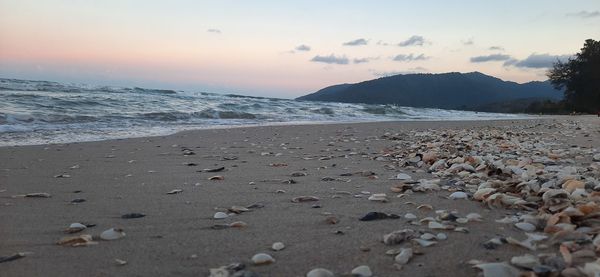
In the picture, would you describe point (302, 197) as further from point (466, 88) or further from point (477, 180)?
point (466, 88)

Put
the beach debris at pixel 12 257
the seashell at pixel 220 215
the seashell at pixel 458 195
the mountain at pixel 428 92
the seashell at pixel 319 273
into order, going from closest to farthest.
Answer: the seashell at pixel 319 273, the beach debris at pixel 12 257, the seashell at pixel 220 215, the seashell at pixel 458 195, the mountain at pixel 428 92

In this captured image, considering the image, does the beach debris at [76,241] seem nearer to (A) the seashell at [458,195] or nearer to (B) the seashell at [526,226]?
(B) the seashell at [526,226]

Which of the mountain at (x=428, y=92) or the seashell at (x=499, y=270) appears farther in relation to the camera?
the mountain at (x=428, y=92)

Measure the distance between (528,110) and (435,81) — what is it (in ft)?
189

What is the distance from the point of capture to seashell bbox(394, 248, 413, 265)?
218 centimetres

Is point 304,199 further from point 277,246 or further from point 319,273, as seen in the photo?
point 319,273

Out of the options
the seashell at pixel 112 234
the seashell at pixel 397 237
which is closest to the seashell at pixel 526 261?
the seashell at pixel 397 237

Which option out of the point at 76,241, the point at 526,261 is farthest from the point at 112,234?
the point at 526,261

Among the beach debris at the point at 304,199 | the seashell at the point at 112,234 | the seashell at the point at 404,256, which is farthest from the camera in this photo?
the beach debris at the point at 304,199

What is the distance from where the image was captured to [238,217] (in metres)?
3.23

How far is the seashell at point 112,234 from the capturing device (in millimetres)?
2703

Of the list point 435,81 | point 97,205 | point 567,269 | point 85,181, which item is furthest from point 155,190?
point 435,81

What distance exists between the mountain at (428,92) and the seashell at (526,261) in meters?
85.7

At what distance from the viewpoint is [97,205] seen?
146 inches
